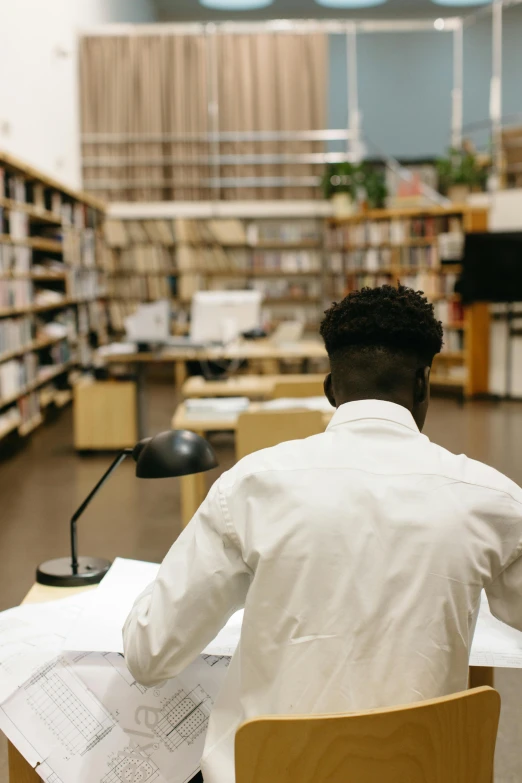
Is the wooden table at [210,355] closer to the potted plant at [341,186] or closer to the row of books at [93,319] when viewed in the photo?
the row of books at [93,319]

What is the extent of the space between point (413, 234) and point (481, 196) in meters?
0.84

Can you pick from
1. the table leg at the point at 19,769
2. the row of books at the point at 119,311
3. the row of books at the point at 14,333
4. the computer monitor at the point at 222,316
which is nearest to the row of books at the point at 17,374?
the row of books at the point at 14,333

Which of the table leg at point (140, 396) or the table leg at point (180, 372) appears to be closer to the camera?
the table leg at point (140, 396)

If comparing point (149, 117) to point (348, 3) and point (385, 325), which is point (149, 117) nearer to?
point (348, 3)

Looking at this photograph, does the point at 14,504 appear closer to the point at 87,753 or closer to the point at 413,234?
the point at 87,753

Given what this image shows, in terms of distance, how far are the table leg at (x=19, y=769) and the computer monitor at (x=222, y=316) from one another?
A: 15.4ft

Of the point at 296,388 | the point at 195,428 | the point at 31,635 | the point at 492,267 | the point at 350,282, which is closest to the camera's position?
the point at 31,635

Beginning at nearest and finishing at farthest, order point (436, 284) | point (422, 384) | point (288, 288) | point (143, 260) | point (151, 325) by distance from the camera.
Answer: point (422, 384), point (151, 325), point (436, 284), point (143, 260), point (288, 288)

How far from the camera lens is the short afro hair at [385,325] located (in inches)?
47.4

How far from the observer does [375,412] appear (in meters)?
1.17

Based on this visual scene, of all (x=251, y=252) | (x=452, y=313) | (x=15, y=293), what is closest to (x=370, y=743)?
(x=15, y=293)

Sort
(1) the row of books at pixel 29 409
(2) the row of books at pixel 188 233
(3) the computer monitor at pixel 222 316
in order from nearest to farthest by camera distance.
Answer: (3) the computer monitor at pixel 222 316 → (1) the row of books at pixel 29 409 → (2) the row of books at pixel 188 233

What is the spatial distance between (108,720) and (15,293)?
18.6ft

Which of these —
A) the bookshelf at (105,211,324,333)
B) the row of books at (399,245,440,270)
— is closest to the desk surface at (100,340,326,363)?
the row of books at (399,245,440,270)
